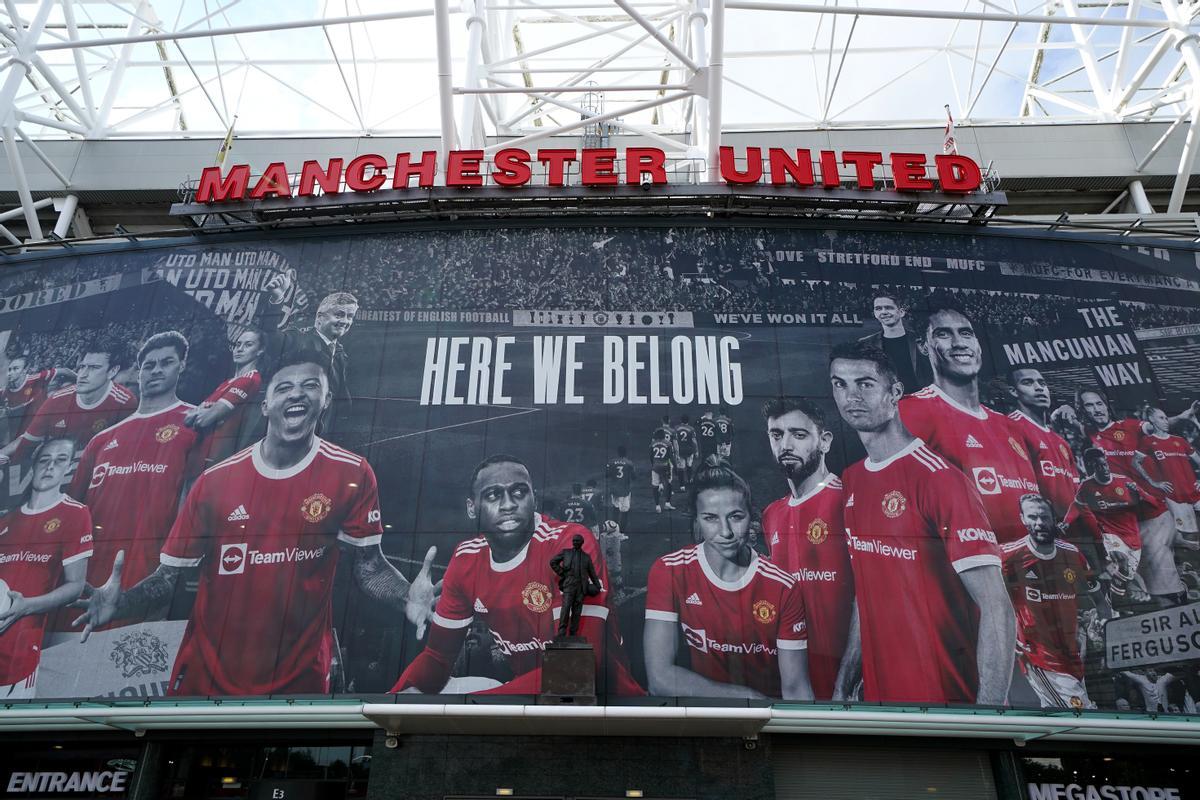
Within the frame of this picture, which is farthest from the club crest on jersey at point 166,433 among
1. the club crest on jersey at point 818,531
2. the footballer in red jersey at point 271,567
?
the club crest on jersey at point 818,531

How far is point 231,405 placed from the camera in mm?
22234

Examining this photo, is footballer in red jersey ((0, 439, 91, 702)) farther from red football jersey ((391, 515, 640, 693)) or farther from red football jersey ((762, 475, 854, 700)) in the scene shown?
red football jersey ((762, 475, 854, 700))

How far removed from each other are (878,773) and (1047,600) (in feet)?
19.9

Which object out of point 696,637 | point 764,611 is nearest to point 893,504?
point 764,611

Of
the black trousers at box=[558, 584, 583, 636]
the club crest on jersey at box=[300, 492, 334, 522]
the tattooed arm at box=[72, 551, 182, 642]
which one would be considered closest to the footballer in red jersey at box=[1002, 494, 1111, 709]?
the black trousers at box=[558, 584, 583, 636]

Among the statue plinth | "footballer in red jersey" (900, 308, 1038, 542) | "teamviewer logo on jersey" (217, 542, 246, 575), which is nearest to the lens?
the statue plinth

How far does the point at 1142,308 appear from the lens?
77.8 ft

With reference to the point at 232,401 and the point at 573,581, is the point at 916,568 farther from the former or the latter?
the point at 232,401

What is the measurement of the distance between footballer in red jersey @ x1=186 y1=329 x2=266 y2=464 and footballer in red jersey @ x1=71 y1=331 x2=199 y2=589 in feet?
1.32

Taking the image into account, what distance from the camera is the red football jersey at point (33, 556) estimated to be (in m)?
19.8

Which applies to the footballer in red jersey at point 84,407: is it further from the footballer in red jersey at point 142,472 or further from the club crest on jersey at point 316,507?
the club crest on jersey at point 316,507

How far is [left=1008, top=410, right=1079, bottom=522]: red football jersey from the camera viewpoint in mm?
20797

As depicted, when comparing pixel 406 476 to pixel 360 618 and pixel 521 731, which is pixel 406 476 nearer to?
pixel 360 618

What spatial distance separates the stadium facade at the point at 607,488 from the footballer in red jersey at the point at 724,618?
97 millimetres
